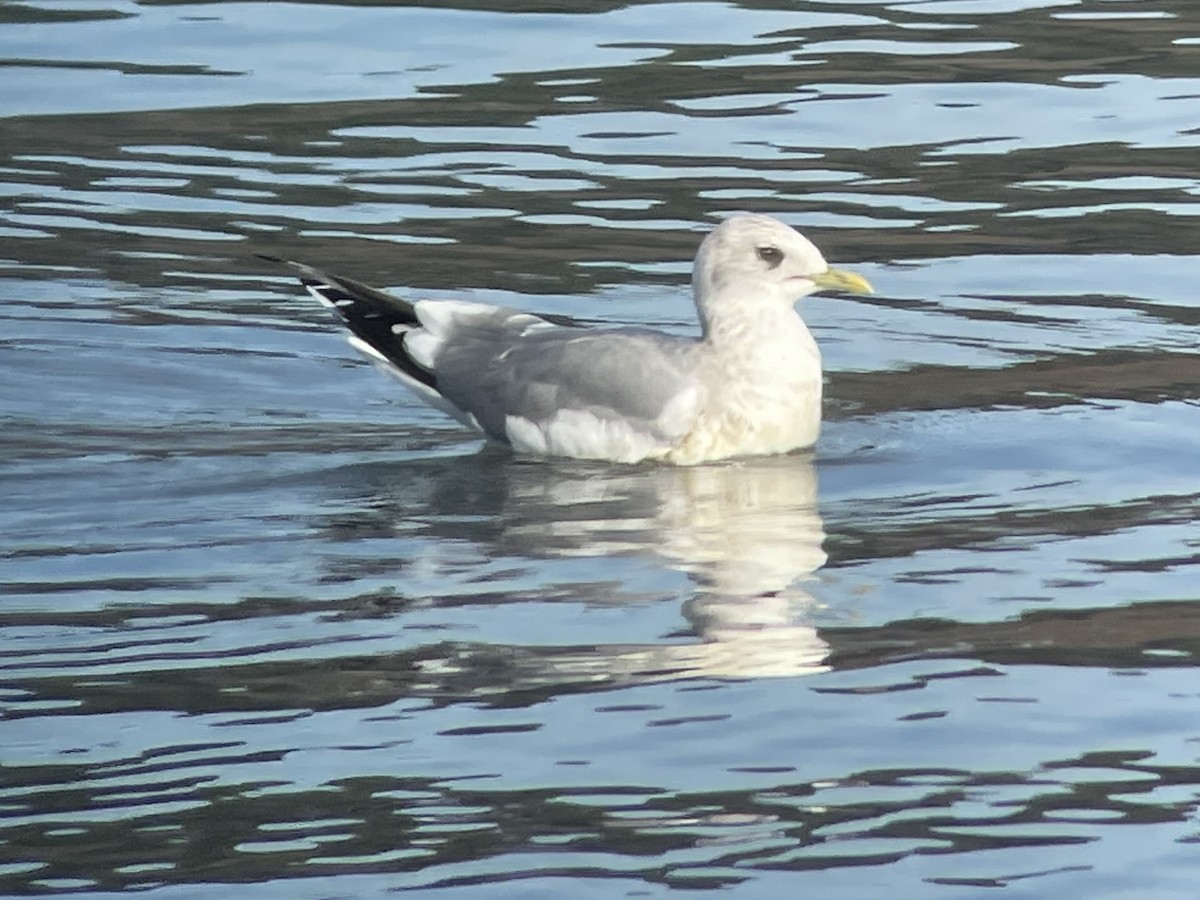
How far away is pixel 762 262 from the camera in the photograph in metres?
10.1

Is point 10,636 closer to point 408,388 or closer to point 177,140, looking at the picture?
point 408,388

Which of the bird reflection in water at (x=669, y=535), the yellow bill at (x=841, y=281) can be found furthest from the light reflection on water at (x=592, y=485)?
the yellow bill at (x=841, y=281)

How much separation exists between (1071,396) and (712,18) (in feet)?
24.7

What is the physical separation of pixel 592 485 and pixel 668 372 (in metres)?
0.53

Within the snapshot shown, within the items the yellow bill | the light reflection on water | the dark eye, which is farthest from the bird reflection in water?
the dark eye

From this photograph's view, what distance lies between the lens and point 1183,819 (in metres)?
6.08

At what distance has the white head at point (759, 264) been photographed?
1005 cm

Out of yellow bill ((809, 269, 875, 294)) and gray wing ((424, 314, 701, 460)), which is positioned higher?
yellow bill ((809, 269, 875, 294))

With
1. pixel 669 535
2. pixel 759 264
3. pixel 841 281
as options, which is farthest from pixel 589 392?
pixel 669 535

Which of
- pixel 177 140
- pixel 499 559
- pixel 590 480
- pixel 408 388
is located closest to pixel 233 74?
pixel 177 140

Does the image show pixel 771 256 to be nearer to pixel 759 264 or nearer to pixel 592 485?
pixel 759 264

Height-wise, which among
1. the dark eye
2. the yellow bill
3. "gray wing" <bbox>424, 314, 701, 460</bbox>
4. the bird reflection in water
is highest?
the dark eye

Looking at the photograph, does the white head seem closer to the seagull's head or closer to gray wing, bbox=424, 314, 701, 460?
the seagull's head

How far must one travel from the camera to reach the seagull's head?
10.1m
